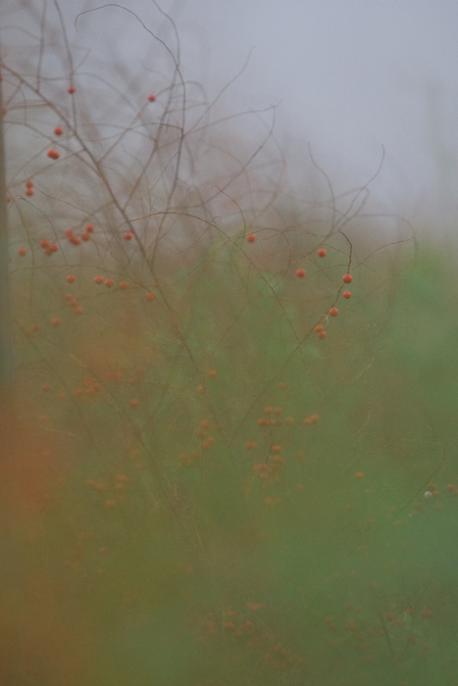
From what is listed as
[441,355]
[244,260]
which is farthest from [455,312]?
[244,260]

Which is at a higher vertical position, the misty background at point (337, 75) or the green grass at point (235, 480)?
the misty background at point (337, 75)

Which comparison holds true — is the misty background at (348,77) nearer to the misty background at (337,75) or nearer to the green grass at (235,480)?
the misty background at (337,75)

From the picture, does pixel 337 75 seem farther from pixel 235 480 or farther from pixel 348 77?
pixel 235 480

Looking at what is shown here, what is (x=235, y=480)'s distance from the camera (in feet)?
3.77

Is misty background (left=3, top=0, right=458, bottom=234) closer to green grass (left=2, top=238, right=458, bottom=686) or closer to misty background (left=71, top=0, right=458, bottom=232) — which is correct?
misty background (left=71, top=0, right=458, bottom=232)

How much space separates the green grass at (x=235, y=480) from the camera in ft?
3.63

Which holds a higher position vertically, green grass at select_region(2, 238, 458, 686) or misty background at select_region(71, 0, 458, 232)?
misty background at select_region(71, 0, 458, 232)

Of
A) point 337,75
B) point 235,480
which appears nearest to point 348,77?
point 337,75

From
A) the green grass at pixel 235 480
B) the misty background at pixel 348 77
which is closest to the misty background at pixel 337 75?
the misty background at pixel 348 77

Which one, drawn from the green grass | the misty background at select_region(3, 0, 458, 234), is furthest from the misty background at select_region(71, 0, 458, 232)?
the green grass

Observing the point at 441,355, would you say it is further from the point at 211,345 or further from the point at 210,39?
the point at 210,39

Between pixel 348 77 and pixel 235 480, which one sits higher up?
pixel 348 77

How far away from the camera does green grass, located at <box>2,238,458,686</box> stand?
1.11 m

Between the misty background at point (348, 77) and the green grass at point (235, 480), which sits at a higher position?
the misty background at point (348, 77)
